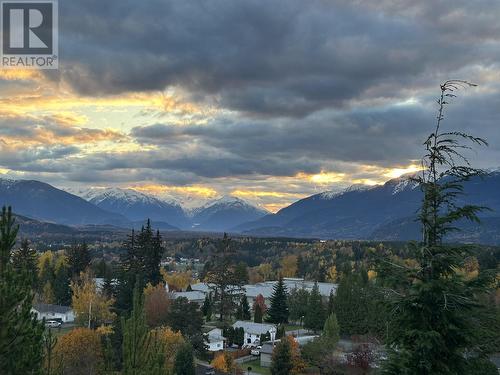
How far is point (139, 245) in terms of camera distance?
79812mm

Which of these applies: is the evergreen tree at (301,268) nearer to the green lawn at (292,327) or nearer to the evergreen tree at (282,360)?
the green lawn at (292,327)

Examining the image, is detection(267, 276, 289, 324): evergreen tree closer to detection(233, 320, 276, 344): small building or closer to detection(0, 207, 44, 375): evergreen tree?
detection(233, 320, 276, 344): small building

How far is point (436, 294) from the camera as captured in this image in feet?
48.2

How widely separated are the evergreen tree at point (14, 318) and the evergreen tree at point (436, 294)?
11588mm

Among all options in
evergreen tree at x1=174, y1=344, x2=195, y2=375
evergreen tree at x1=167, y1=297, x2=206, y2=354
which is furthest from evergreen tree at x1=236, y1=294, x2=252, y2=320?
evergreen tree at x1=174, y1=344, x2=195, y2=375

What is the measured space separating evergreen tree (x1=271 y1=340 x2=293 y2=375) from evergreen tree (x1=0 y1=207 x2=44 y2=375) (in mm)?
39727

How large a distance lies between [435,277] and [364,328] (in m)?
64.8

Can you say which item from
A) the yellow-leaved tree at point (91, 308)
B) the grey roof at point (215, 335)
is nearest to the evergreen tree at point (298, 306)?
the grey roof at point (215, 335)

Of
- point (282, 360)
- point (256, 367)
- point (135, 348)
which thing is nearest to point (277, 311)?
point (256, 367)

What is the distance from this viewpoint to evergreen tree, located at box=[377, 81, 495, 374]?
14523 mm

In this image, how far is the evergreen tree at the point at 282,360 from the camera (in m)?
53.4

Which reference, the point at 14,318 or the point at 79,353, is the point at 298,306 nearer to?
the point at 79,353

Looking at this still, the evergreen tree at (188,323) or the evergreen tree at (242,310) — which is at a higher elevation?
the evergreen tree at (188,323)

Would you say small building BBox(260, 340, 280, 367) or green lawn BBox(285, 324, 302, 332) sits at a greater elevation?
small building BBox(260, 340, 280, 367)
